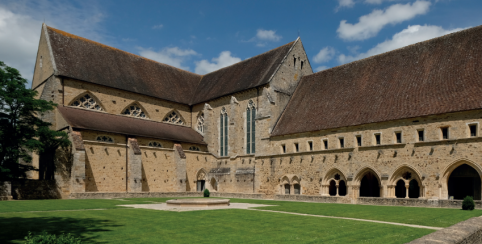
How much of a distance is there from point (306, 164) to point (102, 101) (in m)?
21.6

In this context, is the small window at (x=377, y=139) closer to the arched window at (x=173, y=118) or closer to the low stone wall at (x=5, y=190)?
the arched window at (x=173, y=118)

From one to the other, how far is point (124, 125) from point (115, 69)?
7.33 metres

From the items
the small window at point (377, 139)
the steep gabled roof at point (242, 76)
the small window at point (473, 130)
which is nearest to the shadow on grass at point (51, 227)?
the small window at point (377, 139)

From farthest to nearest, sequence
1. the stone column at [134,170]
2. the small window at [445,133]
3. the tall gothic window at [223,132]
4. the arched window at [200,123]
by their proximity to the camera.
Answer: the arched window at [200,123]
the tall gothic window at [223,132]
the stone column at [134,170]
the small window at [445,133]

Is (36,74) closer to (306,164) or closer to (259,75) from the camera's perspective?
(259,75)

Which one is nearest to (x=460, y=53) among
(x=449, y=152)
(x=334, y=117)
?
(x=449, y=152)

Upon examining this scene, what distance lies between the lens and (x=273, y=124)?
122 ft

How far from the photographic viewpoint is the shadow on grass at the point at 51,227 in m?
Answer: 10.6

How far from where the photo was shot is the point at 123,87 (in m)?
39.7

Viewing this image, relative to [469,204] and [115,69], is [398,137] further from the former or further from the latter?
[115,69]

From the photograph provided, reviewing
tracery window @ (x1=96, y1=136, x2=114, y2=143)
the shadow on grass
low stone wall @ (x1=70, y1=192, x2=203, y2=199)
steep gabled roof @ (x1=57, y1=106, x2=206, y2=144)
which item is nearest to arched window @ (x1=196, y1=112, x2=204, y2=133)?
steep gabled roof @ (x1=57, y1=106, x2=206, y2=144)

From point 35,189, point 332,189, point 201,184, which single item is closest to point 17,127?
point 35,189

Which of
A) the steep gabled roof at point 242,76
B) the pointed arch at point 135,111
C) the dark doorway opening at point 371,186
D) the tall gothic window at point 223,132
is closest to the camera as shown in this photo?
the dark doorway opening at point 371,186

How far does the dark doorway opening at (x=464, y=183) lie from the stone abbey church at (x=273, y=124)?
0.08 meters
